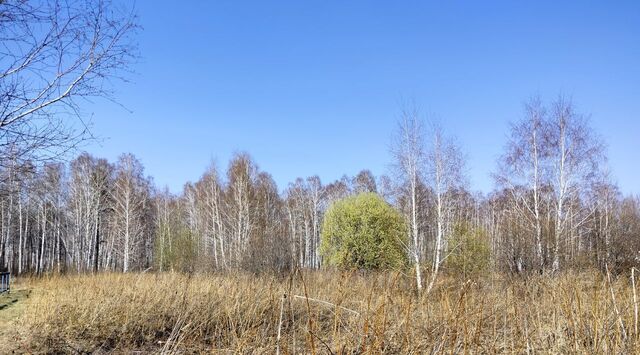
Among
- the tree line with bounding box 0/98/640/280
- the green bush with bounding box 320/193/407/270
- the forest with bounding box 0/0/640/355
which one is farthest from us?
the green bush with bounding box 320/193/407/270

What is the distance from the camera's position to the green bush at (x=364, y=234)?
1711cm

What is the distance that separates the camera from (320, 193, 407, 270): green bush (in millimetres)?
17109

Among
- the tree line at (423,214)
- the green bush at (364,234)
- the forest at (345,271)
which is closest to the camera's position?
the forest at (345,271)

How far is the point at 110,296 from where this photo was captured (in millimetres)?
7023

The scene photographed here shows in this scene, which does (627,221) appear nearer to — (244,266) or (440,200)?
(440,200)

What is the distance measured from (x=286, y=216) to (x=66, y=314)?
32261mm

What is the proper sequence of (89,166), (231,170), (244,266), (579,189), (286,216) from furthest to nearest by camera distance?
(286,216), (89,166), (231,170), (579,189), (244,266)

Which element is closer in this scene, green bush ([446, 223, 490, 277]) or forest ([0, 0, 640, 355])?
forest ([0, 0, 640, 355])

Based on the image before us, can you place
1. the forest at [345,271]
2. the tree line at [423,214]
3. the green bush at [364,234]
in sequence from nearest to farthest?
the forest at [345,271] → the tree line at [423,214] → the green bush at [364,234]

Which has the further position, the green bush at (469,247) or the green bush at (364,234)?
the green bush at (364,234)

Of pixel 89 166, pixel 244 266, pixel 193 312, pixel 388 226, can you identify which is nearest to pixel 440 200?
pixel 388 226

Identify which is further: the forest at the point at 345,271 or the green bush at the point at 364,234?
the green bush at the point at 364,234

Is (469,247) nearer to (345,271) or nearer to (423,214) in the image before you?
(423,214)

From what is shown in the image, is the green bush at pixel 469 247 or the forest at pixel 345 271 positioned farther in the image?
the green bush at pixel 469 247
